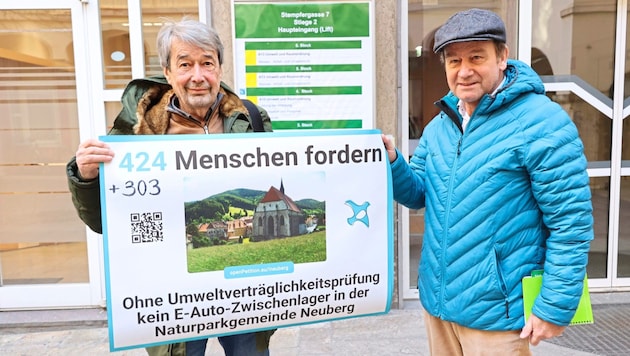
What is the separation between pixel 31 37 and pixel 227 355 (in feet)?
11.6

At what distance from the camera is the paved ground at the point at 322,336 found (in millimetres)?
3420

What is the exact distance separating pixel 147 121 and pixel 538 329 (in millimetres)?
1652

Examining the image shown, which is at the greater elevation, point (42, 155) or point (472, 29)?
point (472, 29)

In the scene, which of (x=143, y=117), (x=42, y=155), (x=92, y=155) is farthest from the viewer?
(x=42, y=155)

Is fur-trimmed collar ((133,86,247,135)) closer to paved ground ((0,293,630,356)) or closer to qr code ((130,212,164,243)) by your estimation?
qr code ((130,212,164,243))

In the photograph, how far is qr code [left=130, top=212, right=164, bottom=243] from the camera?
1597mm

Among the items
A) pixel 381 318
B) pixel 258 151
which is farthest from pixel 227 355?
pixel 381 318

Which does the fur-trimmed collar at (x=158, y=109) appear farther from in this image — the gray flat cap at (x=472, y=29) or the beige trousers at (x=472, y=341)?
the beige trousers at (x=472, y=341)

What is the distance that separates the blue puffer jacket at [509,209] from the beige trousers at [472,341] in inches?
2.0

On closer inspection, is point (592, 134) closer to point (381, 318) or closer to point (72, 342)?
point (381, 318)

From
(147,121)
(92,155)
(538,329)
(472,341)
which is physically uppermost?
(147,121)

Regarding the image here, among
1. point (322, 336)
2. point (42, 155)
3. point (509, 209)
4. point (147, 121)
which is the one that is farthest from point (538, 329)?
point (42, 155)

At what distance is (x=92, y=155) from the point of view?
1563mm

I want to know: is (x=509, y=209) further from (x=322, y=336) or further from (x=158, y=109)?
(x=322, y=336)
